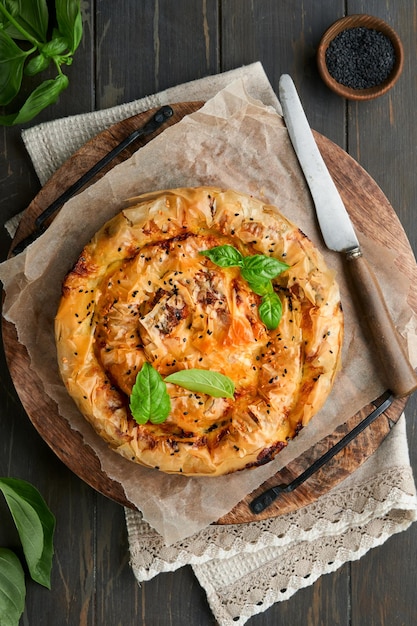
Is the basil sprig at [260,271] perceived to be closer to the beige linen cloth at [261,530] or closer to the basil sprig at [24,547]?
the beige linen cloth at [261,530]

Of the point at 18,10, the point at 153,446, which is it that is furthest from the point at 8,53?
the point at 153,446

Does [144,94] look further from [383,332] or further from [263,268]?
Result: [383,332]

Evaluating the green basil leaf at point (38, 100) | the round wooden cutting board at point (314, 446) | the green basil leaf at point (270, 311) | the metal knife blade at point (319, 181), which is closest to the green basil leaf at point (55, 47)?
the green basil leaf at point (38, 100)

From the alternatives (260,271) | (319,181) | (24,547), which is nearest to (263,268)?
(260,271)

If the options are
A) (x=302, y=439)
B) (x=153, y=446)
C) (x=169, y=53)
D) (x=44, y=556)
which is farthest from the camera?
(x=169, y=53)

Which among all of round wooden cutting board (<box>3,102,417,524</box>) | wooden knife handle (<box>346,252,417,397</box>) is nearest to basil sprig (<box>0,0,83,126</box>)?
round wooden cutting board (<box>3,102,417,524</box>)

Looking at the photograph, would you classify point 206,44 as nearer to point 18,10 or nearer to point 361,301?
point 18,10

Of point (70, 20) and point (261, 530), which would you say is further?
point (261, 530)
